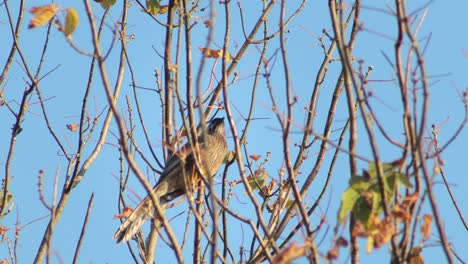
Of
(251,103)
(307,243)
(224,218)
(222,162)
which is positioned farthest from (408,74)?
(222,162)

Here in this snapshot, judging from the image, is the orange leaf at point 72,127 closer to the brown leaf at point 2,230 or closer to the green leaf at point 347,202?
the brown leaf at point 2,230

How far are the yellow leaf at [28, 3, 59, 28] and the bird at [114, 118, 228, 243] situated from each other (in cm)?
87

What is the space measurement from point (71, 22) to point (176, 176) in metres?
3.03

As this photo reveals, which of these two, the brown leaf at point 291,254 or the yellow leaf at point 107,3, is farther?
the yellow leaf at point 107,3

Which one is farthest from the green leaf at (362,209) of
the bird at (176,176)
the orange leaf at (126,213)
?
the orange leaf at (126,213)

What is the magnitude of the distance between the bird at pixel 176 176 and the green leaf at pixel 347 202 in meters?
0.96

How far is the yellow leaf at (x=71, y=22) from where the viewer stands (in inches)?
129

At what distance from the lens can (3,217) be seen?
5426mm

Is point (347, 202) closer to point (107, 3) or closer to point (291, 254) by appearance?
point (291, 254)

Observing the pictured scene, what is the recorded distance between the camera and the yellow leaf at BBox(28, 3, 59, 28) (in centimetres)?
353

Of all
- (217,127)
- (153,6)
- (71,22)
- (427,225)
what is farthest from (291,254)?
(217,127)

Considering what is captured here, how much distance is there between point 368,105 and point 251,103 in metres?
2.33

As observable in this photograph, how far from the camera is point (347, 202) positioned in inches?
123

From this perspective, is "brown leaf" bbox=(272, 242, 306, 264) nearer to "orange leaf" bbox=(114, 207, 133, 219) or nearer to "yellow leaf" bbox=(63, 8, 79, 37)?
"yellow leaf" bbox=(63, 8, 79, 37)
